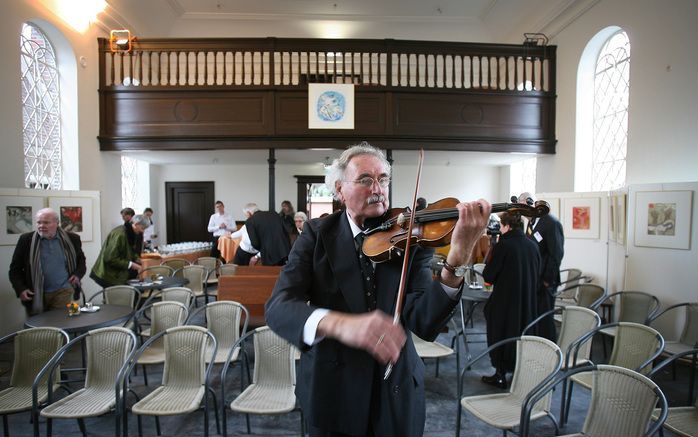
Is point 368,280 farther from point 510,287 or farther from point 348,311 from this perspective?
point 510,287

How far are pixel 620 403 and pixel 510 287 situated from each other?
6.03 feet

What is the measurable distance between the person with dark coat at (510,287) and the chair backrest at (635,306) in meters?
1.34

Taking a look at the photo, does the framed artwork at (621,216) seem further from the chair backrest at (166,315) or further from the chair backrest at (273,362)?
the chair backrest at (166,315)

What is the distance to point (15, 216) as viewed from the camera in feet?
17.1

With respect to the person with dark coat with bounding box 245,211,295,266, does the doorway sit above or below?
above

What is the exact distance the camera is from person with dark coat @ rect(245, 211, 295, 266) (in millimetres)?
6176

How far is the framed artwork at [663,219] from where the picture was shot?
14.9 ft

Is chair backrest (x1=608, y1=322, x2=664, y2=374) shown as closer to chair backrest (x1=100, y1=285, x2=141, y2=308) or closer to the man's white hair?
the man's white hair

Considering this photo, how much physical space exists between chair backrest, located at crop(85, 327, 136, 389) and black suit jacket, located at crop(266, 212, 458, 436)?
7.58 ft

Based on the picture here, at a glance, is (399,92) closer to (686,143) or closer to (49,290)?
(686,143)

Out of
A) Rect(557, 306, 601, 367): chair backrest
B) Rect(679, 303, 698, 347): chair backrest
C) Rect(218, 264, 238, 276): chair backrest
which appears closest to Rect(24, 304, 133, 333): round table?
Rect(218, 264, 238, 276): chair backrest

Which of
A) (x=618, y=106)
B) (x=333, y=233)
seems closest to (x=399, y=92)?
(x=618, y=106)

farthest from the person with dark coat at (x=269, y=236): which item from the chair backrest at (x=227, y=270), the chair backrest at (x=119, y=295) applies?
the chair backrest at (x=119, y=295)

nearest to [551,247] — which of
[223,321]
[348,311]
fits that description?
[223,321]
